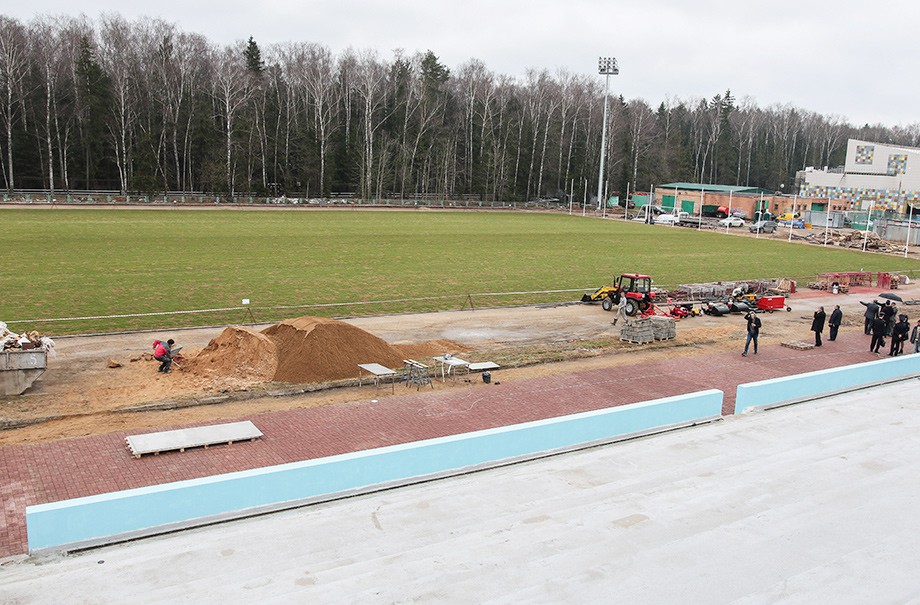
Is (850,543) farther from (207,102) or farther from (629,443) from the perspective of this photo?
(207,102)

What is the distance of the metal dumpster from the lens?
16094 millimetres

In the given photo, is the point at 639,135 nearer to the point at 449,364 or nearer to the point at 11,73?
the point at 11,73

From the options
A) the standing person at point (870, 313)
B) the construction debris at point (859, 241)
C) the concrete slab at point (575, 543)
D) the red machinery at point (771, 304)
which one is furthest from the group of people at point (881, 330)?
the construction debris at point (859, 241)

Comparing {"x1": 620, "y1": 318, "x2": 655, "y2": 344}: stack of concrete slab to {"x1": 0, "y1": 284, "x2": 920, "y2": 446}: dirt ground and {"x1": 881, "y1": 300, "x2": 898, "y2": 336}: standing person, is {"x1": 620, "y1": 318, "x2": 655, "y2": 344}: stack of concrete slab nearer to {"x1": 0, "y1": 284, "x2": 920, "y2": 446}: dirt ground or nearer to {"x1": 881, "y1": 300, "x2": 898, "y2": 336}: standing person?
{"x1": 0, "y1": 284, "x2": 920, "y2": 446}: dirt ground

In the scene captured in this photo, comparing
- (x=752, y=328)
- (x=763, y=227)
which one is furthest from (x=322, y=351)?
(x=763, y=227)

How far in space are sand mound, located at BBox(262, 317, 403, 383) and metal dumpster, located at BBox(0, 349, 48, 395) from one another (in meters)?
5.29

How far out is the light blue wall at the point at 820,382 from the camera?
16.4m

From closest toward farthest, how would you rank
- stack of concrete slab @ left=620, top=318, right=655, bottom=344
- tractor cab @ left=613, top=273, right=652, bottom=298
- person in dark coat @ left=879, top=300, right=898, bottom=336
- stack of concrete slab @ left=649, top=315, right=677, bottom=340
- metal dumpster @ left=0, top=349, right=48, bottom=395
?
metal dumpster @ left=0, top=349, right=48, bottom=395 → stack of concrete slab @ left=620, top=318, right=655, bottom=344 → person in dark coat @ left=879, top=300, right=898, bottom=336 → stack of concrete slab @ left=649, top=315, right=677, bottom=340 → tractor cab @ left=613, top=273, right=652, bottom=298

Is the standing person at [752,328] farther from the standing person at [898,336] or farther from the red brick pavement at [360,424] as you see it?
the standing person at [898,336]

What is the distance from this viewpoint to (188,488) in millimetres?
9828

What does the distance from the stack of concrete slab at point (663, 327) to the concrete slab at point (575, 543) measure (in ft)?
36.2

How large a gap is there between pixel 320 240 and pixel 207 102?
44.8m

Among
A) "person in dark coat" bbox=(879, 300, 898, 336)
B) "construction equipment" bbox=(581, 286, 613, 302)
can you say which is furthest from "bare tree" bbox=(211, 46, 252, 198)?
"person in dark coat" bbox=(879, 300, 898, 336)

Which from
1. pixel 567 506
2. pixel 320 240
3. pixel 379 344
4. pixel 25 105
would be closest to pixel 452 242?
pixel 320 240
